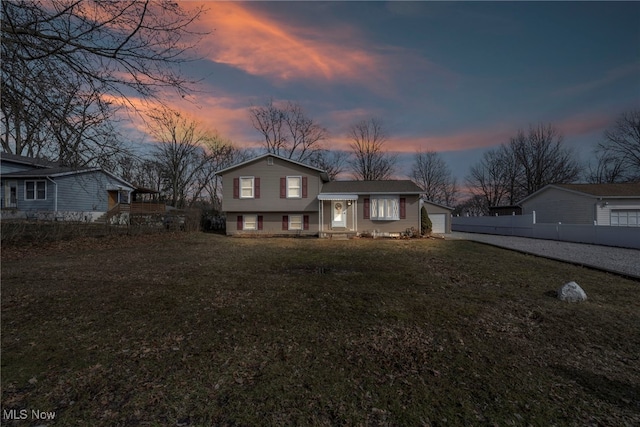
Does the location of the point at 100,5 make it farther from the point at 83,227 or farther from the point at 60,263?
the point at 83,227

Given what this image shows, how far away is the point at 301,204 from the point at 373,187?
5.69 metres

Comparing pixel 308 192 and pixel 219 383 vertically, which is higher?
pixel 308 192

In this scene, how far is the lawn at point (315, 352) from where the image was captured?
2.56 m

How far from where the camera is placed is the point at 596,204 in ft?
66.7

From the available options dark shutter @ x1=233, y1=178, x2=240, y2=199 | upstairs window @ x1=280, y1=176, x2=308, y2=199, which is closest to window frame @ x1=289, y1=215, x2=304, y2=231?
upstairs window @ x1=280, y1=176, x2=308, y2=199

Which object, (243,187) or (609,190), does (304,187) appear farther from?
(609,190)

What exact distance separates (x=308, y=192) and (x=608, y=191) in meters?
21.1

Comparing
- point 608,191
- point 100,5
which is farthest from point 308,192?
point 608,191

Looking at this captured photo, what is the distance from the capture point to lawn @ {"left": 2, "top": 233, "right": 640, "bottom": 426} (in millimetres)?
2564

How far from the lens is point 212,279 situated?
23.7 feet

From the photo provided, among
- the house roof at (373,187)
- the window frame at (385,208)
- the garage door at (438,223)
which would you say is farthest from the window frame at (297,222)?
the garage door at (438,223)

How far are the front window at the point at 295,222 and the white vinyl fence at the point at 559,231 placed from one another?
16.9m

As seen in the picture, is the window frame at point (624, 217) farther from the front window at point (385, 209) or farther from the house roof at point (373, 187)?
the front window at point (385, 209)

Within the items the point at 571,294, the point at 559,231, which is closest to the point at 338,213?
the point at 559,231
